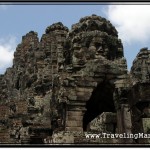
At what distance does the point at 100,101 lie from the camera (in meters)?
16.4

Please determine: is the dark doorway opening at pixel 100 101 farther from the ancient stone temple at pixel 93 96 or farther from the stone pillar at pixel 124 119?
the stone pillar at pixel 124 119

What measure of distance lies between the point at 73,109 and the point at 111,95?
2.15m

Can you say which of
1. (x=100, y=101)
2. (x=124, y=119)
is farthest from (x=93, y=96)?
(x=124, y=119)

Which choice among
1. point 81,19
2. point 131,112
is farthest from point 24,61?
point 131,112

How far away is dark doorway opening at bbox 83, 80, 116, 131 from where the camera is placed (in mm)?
15641

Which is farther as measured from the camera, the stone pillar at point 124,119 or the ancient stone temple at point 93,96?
the stone pillar at point 124,119

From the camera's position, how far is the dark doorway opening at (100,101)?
15.6 metres

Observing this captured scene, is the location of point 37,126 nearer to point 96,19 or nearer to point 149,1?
point 96,19

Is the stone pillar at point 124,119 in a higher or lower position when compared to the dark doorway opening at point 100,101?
lower

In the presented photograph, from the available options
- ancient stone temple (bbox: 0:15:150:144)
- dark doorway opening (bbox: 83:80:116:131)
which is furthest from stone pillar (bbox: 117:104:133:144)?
dark doorway opening (bbox: 83:80:116:131)

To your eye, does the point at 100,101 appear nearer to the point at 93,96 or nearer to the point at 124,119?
the point at 93,96

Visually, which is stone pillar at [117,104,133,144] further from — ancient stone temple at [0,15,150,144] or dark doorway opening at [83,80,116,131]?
dark doorway opening at [83,80,116,131]

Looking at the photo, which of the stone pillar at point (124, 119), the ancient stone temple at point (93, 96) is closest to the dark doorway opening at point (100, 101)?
the ancient stone temple at point (93, 96)

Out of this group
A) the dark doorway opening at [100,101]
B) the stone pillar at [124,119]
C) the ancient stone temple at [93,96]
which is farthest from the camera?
the dark doorway opening at [100,101]
